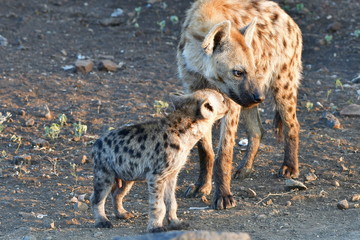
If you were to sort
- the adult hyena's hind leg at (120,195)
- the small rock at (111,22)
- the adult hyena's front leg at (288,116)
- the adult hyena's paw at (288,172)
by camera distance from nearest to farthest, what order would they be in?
1. the adult hyena's hind leg at (120,195)
2. the adult hyena's paw at (288,172)
3. the adult hyena's front leg at (288,116)
4. the small rock at (111,22)

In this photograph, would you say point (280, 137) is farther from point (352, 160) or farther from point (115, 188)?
point (115, 188)

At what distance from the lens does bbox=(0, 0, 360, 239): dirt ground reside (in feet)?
15.7

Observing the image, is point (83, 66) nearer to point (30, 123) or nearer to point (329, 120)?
point (30, 123)

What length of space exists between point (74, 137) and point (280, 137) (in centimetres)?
172

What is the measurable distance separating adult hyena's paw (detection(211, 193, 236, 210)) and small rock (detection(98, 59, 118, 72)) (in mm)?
3072

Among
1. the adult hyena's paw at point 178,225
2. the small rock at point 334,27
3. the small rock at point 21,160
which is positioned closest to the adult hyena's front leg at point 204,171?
the adult hyena's paw at point 178,225

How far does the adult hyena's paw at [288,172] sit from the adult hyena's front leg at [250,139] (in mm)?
235

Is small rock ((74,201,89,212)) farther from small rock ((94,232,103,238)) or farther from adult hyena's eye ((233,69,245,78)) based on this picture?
adult hyena's eye ((233,69,245,78))

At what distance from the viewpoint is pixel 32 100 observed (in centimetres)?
711

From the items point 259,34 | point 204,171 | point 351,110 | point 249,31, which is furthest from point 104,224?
point 351,110

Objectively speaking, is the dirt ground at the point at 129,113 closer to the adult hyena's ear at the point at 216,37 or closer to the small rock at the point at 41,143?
the small rock at the point at 41,143

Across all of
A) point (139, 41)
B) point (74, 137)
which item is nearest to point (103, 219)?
point (74, 137)

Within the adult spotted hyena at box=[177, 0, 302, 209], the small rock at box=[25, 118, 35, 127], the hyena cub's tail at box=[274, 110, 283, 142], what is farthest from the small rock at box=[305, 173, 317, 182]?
the small rock at box=[25, 118, 35, 127]

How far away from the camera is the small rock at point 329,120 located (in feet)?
22.2
